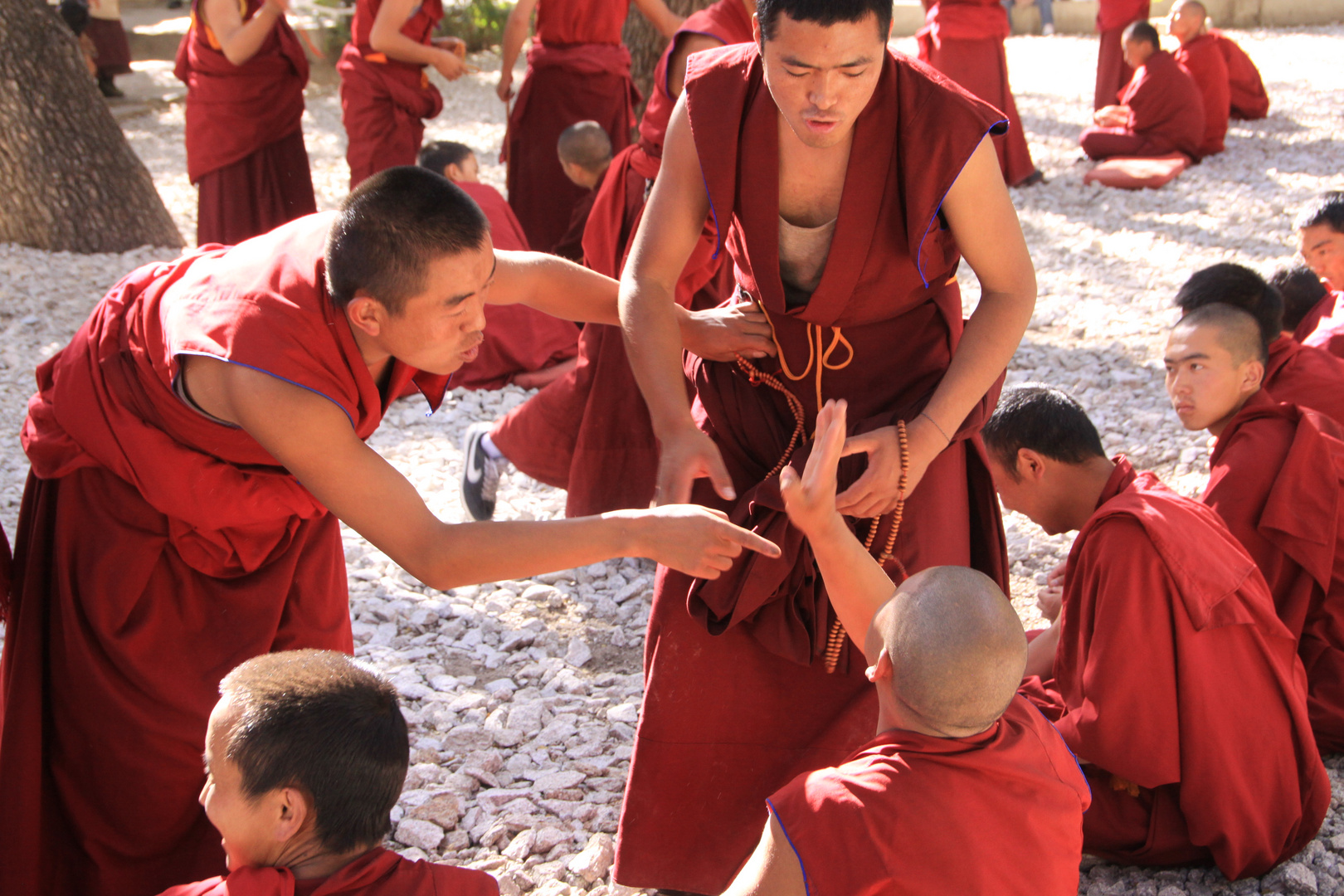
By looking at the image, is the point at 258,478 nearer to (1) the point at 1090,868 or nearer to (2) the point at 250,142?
(1) the point at 1090,868

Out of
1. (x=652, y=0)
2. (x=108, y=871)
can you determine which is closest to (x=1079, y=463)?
(x=108, y=871)

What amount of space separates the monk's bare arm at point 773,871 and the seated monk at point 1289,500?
1.60 meters

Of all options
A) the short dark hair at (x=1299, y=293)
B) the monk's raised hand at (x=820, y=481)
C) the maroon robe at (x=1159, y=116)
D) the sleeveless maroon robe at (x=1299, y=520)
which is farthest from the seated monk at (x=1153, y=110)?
the monk's raised hand at (x=820, y=481)

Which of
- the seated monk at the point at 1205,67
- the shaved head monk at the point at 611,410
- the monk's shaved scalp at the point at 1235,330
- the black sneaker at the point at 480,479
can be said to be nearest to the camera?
the monk's shaved scalp at the point at 1235,330

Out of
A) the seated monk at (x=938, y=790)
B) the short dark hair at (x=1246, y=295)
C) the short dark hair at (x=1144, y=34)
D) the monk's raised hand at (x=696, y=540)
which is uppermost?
the short dark hair at (x=1144, y=34)

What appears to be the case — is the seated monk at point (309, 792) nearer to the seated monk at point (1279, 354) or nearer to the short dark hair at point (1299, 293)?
the seated monk at point (1279, 354)

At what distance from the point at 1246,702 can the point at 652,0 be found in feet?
13.8

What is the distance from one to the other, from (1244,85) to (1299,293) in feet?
17.1

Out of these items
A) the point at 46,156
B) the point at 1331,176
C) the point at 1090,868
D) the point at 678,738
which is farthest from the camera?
the point at 1331,176

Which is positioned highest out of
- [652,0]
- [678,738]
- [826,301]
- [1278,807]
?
A: [652,0]

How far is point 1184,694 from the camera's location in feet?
7.13

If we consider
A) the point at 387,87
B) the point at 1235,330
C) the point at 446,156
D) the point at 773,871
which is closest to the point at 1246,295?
the point at 1235,330

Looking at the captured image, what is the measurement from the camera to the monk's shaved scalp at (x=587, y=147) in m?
5.09

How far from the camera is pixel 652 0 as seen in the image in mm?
5398
